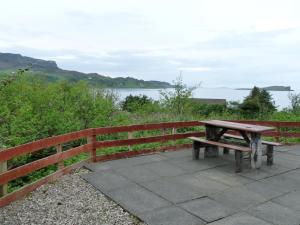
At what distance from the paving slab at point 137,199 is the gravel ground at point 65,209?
0.40ft

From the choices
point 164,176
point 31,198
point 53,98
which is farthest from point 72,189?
point 53,98

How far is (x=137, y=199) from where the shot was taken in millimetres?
4781

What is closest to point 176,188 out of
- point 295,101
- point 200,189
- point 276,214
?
point 200,189

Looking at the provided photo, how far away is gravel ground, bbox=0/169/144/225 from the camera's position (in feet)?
13.3

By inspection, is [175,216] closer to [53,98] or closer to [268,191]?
[268,191]

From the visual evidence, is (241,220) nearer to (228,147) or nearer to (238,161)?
(238,161)

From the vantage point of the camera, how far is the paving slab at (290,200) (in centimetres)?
459

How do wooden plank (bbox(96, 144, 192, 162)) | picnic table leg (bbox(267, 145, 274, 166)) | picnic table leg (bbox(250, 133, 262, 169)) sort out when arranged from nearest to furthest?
picnic table leg (bbox(250, 133, 262, 169))
picnic table leg (bbox(267, 145, 274, 166))
wooden plank (bbox(96, 144, 192, 162))

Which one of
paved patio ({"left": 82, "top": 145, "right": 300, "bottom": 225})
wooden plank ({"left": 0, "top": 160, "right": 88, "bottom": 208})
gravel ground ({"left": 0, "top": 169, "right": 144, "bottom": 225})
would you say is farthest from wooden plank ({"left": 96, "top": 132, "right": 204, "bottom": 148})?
gravel ground ({"left": 0, "top": 169, "right": 144, "bottom": 225})

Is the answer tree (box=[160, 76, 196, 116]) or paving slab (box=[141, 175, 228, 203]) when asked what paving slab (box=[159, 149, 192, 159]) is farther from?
tree (box=[160, 76, 196, 116])

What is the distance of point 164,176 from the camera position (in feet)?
19.6

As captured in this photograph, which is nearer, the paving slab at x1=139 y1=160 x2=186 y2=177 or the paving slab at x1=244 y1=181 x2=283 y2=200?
the paving slab at x1=244 y1=181 x2=283 y2=200

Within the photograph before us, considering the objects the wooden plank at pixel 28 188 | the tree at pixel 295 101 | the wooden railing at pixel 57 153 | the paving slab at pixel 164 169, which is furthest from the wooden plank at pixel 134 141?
the tree at pixel 295 101

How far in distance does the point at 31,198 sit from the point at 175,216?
219 cm
